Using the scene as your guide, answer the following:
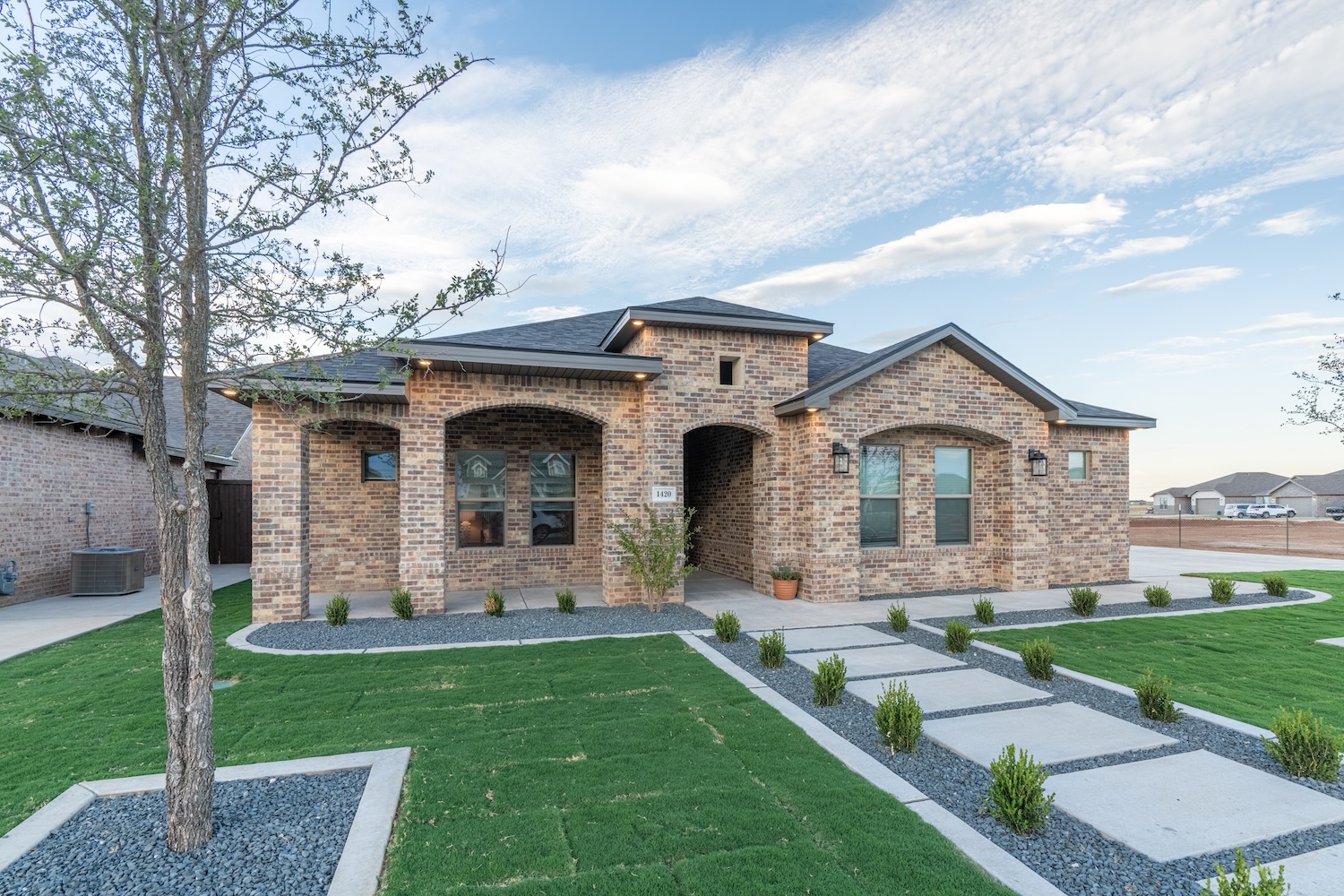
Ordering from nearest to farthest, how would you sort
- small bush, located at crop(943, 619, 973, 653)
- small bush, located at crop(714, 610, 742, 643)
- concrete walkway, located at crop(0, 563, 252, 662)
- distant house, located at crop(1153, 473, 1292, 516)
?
small bush, located at crop(943, 619, 973, 653) < small bush, located at crop(714, 610, 742, 643) < concrete walkway, located at crop(0, 563, 252, 662) < distant house, located at crop(1153, 473, 1292, 516)

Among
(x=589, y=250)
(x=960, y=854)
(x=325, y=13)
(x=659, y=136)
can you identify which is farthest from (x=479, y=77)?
(x=589, y=250)

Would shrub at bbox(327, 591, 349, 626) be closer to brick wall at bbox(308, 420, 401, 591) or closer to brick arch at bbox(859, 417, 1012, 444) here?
brick wall at bbox(308, 420, 401, 591)

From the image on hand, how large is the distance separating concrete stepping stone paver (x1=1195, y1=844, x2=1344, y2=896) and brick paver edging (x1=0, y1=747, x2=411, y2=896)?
12.5 ft

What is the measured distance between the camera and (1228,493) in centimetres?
7069

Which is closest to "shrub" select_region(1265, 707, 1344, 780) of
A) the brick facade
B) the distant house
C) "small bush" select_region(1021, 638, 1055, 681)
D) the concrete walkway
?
"small bush" select_region(1021, 638, 1055, 681)

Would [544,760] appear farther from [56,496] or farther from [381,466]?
[56,496]

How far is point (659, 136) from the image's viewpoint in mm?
11281

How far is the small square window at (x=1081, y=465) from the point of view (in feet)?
39.1

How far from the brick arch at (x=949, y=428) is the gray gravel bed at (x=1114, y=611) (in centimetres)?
309

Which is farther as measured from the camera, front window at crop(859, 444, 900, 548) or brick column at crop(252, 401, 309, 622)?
front window at crop(859, 444, 900, 548)

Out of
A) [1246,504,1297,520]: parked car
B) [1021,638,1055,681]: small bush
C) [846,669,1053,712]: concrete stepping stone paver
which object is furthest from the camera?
[1246,504,1297,520]: parked car

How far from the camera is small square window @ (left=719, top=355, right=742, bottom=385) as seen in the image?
33.0ft

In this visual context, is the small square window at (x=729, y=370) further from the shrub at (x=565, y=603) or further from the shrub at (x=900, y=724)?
the shrub at (x=900, y=724)

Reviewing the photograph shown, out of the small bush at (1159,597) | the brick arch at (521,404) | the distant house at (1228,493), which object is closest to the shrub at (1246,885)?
the brick arch at (521,404)
